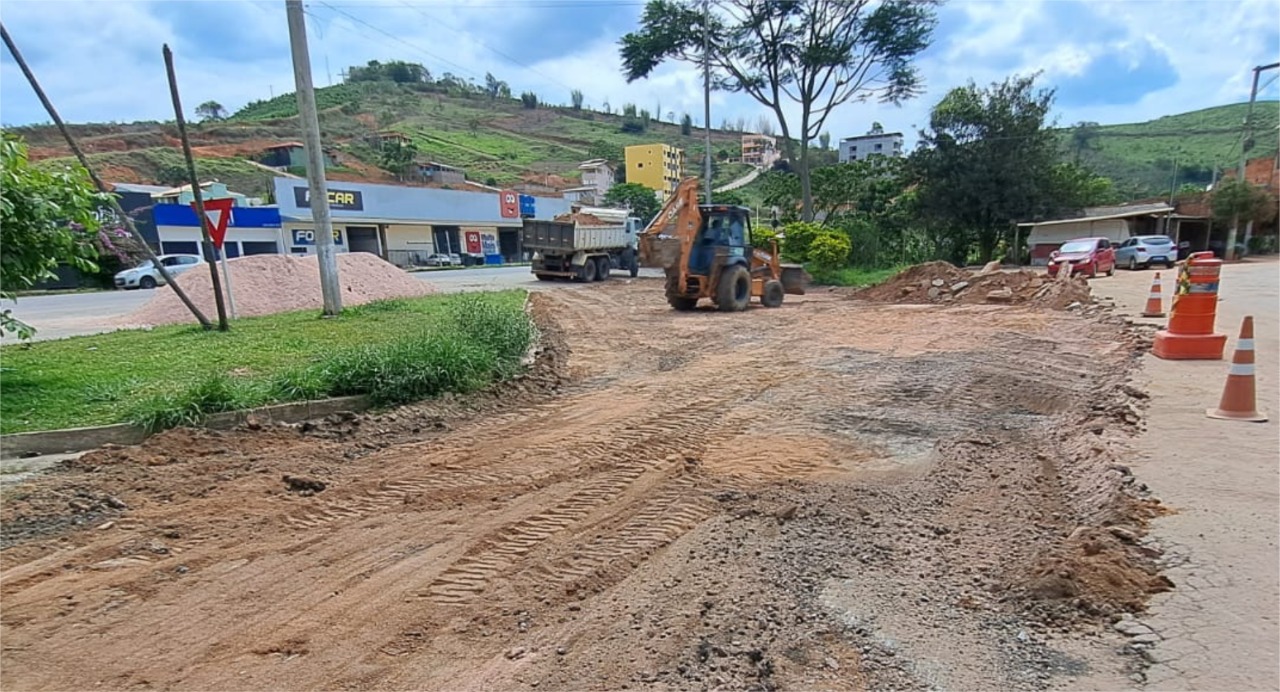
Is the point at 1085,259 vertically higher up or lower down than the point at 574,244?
lower down

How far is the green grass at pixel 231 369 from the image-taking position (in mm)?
5996

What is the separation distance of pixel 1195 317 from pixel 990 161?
2921cm

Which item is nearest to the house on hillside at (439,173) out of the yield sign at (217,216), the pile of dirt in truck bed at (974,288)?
the pile of dirt in truck bed at (974,288)

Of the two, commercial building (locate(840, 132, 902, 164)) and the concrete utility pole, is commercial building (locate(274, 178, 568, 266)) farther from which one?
commercial building (locate(840, 132, 902, 164))

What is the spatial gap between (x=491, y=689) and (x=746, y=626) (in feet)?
3.77

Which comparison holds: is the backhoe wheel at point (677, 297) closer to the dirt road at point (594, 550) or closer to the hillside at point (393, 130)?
the dirt road at point (594, 550)

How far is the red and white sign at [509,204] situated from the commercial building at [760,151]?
74488 millimetres

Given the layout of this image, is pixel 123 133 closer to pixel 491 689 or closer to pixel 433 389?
pixel 433 389

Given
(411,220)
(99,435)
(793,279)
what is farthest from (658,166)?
(99,435)

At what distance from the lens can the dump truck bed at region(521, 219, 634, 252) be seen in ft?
86.4

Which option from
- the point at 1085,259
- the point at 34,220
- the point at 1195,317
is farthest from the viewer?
the point at 1085,259

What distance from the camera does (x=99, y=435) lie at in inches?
218

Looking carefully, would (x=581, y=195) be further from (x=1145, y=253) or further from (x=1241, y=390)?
(x=1241, y=390)

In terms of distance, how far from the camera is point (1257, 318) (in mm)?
11594
